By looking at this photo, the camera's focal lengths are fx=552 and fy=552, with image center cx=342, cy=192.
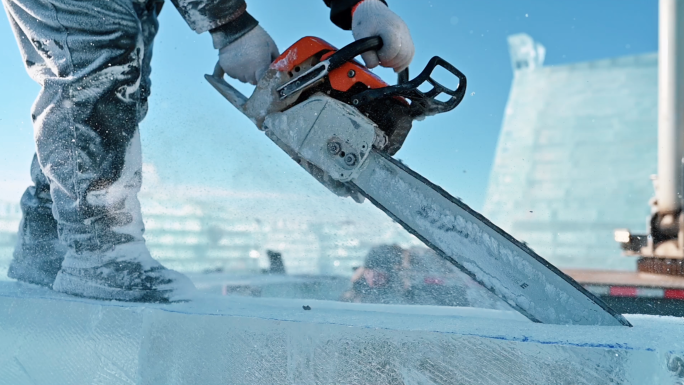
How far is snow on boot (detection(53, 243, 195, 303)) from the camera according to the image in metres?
1.26

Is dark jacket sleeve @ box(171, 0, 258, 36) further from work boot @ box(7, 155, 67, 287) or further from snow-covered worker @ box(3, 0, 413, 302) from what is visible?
work boot @ box(7, 155, 67, 287)

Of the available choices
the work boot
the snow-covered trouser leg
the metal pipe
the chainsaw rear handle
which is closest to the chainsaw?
the chainsaw rear handle

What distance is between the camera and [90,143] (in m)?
1.31

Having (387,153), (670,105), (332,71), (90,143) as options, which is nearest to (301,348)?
(387,153)

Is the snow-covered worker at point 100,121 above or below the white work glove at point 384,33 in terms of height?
below

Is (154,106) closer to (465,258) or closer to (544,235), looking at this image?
(465,258)

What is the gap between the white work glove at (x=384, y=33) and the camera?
123 cm

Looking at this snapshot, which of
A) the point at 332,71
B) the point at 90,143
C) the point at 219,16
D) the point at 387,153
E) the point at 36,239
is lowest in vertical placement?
the point at 36,239

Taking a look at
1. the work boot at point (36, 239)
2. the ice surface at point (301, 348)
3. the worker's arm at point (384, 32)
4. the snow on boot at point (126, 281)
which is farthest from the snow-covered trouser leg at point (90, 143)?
the worker's arm at point (384, 32)

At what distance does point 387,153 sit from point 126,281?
663 millimetres

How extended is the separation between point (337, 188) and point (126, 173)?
535 millimetres

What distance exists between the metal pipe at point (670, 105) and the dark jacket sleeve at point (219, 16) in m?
3.52

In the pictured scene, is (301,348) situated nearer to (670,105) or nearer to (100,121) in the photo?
(100,121)

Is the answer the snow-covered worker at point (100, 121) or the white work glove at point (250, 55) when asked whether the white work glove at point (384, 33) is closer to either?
the snow-covered worker at point (100, 121)
